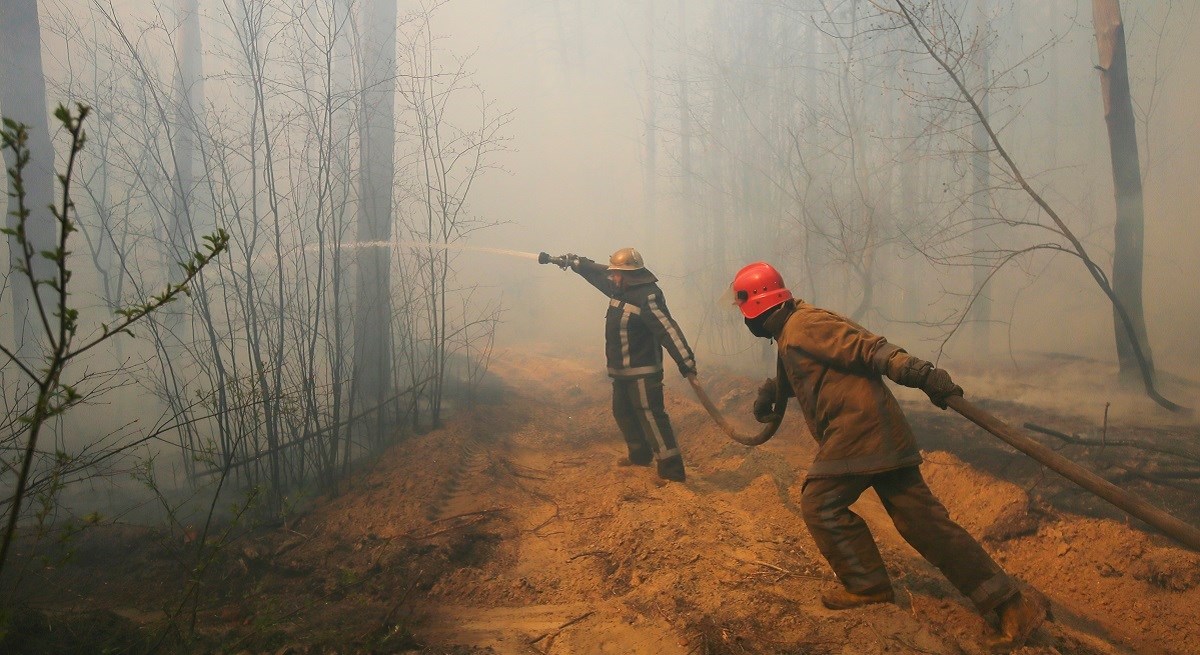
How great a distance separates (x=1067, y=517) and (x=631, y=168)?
213 ft

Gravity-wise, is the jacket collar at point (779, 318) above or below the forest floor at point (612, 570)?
above

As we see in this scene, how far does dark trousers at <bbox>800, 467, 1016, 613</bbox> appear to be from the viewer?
10.3ft

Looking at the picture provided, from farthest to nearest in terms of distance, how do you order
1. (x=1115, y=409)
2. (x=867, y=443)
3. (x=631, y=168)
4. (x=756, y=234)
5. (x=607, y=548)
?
(x=631, y=168) → (x=756, y=234) → (x=1115, y=409) → (x=607, y=548) → (x=867, y=443)

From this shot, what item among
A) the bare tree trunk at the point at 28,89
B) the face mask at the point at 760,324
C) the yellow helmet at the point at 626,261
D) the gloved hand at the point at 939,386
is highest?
the bare tree trunk at the point at 28,89

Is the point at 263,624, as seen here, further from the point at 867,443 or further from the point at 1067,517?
the point at 1067,517

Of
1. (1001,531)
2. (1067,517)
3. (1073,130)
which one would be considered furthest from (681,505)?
(1073,130)

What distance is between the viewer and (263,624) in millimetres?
3074

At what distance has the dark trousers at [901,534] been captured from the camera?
3.15 m

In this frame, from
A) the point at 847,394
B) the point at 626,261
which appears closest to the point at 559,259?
the point at 626,261

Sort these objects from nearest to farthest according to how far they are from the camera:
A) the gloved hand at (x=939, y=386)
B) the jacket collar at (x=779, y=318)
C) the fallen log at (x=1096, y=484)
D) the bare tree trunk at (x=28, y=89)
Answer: the fallen log at (x=1096, y=484)
the gloved hand at (x=939, y=386)
the jacket collar at (x=779, y=318)
the bare tree trunk at (x=28, y=89)

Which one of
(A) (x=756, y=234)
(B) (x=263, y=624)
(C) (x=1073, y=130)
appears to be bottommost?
(B) (x=263, y=624)

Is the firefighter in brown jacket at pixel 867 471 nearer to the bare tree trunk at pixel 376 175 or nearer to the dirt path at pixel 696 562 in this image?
the dirt path at pixel 696 562

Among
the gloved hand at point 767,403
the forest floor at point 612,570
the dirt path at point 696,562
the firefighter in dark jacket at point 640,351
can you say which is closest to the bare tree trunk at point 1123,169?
the forest floor at point 612,570

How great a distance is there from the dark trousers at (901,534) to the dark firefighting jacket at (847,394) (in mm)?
114
